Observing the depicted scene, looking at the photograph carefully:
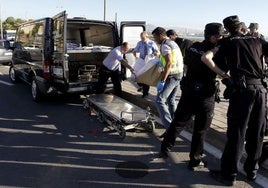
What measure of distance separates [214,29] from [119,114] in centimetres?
251

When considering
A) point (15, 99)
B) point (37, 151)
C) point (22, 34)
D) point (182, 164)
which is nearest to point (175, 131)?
point (182, 164)

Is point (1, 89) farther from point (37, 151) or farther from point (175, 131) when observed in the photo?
point (175, 131)

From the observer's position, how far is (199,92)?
408 centimetres

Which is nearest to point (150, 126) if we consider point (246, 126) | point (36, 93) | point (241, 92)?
point (246, 126)

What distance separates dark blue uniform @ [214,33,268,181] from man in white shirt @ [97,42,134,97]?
3.59 metres

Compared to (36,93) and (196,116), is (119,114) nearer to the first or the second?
(196,116)

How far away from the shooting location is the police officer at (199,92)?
402 cm

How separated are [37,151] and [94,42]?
217 inches

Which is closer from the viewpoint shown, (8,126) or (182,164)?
(182,164)

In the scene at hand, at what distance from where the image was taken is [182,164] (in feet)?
14.5

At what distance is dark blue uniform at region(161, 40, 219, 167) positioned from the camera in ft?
13.3

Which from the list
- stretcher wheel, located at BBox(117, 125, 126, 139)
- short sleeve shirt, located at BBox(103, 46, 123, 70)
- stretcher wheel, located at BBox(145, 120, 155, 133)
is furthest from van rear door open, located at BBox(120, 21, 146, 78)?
stretcher wheel, located at BBox(117, 125, 126, 139)

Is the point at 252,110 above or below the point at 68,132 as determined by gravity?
above

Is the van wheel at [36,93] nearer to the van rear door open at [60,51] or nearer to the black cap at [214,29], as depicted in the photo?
the van rear door open at [60,51]
